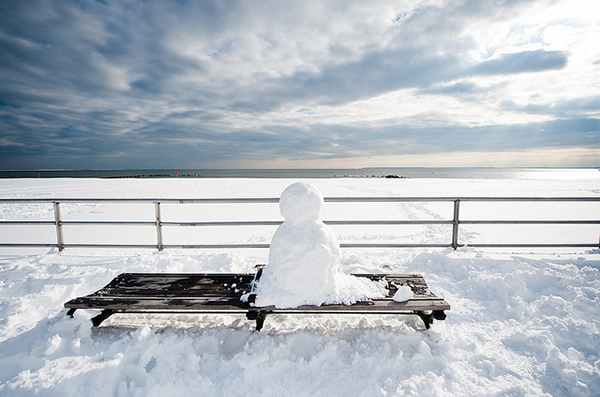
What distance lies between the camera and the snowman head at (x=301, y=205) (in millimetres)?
2854

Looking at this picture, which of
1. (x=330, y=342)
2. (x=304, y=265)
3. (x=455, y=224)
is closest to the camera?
(x=330, y=342)

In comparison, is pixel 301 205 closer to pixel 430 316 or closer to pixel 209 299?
pixel 209 299

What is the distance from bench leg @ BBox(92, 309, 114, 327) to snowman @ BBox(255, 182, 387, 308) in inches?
64.1

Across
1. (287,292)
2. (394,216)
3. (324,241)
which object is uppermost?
(324,241)

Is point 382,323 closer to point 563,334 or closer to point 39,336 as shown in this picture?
point 563,334

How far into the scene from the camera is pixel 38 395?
204 centimetres

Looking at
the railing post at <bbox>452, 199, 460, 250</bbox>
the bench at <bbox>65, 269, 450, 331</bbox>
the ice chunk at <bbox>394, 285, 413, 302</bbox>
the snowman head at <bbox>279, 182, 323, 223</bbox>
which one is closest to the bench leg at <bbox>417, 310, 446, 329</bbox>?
the bench at <bbox>65, 269, 450, 331</bbox>

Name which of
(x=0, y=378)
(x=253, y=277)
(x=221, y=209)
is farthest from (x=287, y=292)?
(x=221, y=209)

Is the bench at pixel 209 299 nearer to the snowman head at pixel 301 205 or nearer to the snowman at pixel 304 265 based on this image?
the snowman at pixel 304 265

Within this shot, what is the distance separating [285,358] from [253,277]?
1.08 m

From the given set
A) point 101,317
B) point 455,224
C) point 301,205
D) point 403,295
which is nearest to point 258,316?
point 301,205

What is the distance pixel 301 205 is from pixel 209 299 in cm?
133

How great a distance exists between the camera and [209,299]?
2.74m

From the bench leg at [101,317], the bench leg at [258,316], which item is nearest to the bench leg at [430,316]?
the bench leg at [258,316]
